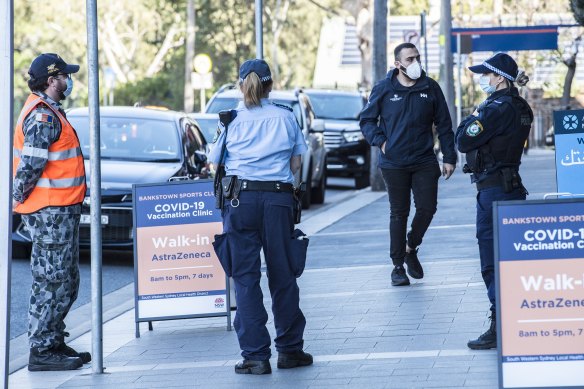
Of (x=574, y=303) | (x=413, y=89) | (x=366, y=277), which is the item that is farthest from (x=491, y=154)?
(x=366, y=277)

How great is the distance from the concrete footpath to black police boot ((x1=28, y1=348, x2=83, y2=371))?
66 mm

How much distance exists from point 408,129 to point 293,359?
3.17 m

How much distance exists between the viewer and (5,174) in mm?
5762

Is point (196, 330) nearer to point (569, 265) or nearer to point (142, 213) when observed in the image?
point (142, 213)

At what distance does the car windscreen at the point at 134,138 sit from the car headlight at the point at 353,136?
10.8 metres

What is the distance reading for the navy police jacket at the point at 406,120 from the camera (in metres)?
10.7

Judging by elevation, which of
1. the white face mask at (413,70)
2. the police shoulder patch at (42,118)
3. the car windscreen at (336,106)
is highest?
the car windscreen at (336,106)

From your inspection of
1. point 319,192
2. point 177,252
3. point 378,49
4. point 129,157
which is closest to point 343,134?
point 378,49

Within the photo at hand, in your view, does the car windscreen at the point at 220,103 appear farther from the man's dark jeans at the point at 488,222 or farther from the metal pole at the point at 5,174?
the metal pole at the point at 5,174

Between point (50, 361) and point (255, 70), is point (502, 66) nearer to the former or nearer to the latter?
point (255, 70)

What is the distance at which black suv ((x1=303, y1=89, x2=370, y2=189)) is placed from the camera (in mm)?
26281

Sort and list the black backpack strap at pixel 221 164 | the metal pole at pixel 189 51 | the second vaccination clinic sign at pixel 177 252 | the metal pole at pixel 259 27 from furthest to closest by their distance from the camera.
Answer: the metal pole at pixel 189 51 → the metal pole at pixel 259 27 → the second vaccination clinic sign at pixel 177 252 → the black backpack strap at pixel 221 164

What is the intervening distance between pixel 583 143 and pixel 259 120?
4041 mm

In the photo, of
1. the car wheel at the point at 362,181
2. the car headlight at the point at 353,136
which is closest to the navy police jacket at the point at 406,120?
the car headlight at the point at 353,136
